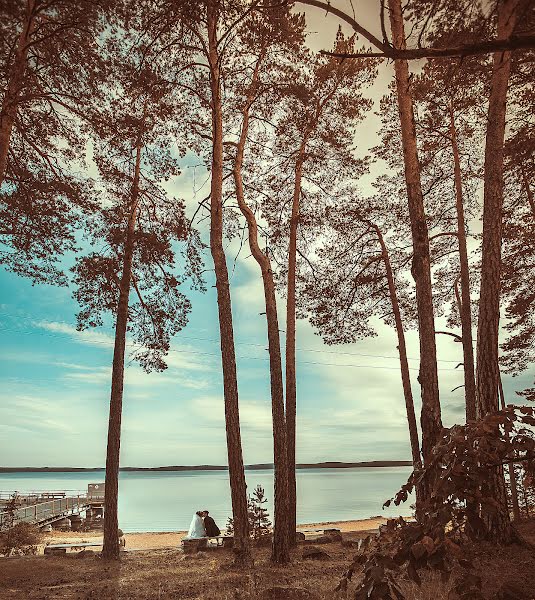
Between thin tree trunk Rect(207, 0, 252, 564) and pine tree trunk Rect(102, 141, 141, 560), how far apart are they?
199cm

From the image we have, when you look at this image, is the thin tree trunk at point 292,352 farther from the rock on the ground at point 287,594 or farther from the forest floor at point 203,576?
the rock on the ground at point 287,594

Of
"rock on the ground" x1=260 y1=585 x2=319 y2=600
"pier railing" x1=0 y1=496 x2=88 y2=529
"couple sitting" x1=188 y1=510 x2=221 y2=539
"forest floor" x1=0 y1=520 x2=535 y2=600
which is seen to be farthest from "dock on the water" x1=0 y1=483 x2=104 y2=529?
"rock on the ground" x1=260 y1=585 x2=319 y2=600

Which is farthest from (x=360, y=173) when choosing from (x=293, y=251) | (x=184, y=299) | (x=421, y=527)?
(x=421, y=527)

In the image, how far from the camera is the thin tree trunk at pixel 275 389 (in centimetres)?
902

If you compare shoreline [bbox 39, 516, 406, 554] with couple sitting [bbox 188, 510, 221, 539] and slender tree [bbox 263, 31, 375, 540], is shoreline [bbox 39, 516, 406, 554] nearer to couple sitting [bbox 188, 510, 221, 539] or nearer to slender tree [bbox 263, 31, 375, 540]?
couple sitting [bbox 188, 510, 221, 539]

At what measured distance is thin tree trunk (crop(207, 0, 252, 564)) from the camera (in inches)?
342

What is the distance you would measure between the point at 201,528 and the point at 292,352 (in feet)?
17.3

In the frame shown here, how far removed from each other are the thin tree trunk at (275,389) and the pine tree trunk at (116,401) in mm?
2415

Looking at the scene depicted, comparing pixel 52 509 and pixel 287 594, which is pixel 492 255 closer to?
pixel 287 594

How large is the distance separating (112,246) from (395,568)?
10777 millimetres

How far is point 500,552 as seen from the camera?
21.2ft

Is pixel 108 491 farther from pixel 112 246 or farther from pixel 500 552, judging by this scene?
pixel 500 552

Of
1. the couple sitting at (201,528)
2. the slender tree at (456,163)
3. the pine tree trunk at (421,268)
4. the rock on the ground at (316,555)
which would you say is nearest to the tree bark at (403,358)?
the slender tree at (456,163)

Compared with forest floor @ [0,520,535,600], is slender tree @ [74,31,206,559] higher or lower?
higher
